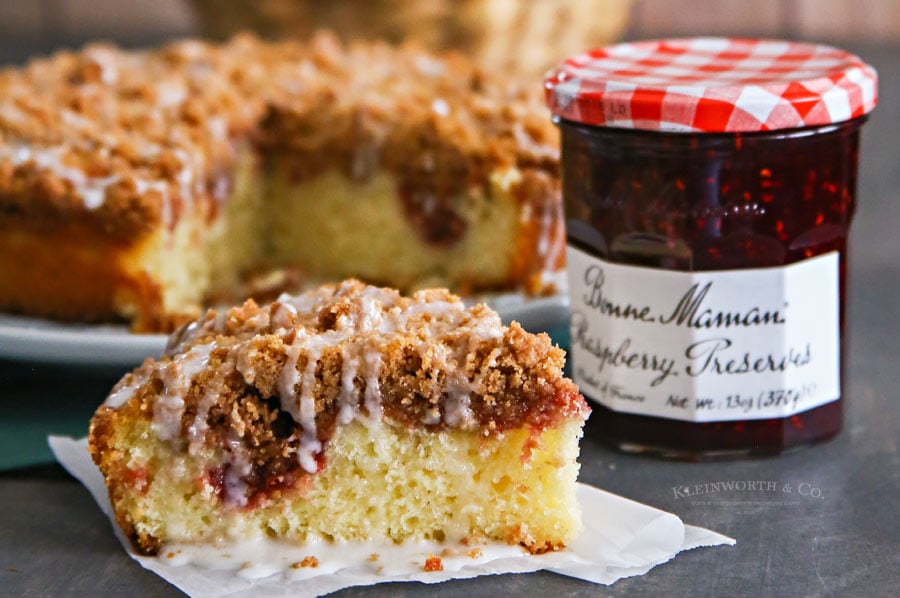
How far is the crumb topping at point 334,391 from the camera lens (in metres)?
1.72

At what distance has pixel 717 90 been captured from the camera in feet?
6.09

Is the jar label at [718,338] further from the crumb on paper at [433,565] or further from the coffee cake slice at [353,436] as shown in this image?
the crumb on paper at [433,565]

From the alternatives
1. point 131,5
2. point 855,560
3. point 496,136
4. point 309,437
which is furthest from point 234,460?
point 131,5

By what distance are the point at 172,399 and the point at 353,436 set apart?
0.85 ft

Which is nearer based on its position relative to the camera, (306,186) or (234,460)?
(234,460)

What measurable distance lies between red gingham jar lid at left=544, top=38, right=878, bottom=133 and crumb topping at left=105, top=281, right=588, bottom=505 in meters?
0.40

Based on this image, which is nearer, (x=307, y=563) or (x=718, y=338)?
(x=307, y=563)

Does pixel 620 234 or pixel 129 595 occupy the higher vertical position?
pixel 620 234

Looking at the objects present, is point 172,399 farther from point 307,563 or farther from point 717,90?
point 717,90

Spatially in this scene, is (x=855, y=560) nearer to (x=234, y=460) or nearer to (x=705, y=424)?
(x=705, y=424)

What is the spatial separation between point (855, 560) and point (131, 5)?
4.75m

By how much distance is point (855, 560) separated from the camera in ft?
5.65

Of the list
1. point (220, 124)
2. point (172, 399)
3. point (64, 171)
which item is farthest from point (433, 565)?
point (220, 124)

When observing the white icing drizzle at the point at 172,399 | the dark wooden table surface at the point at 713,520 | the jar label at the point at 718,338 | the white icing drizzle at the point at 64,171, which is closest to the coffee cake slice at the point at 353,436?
the white icing drizzle at the point at 172,399
